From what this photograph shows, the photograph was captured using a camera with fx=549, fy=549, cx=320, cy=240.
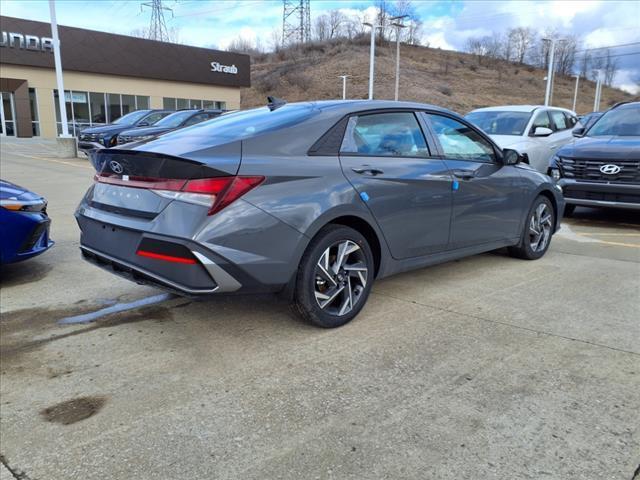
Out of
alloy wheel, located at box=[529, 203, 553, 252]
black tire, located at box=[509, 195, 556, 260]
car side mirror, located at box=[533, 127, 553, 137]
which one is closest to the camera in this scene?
black tire, located at box=[509, 195, 556, 260]

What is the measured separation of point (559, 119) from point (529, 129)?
155 centimetres

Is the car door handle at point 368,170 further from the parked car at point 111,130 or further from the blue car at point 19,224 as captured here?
the parked car at point 111,130

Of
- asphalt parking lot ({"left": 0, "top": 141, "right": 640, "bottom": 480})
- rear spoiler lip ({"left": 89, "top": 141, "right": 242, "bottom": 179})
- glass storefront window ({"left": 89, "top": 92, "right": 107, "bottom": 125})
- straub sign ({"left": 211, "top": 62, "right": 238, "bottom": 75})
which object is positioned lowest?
asphalt parking lot ({"left": 0, "top": 141, "right": 640, "bottom": 480})

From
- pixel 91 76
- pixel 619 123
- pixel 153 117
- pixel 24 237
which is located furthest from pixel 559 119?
pixel 91 76

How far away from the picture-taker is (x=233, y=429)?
107 inches

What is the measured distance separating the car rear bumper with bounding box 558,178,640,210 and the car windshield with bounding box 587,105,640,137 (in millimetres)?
1236

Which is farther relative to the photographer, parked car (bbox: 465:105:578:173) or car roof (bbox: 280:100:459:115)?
parked car (bbox: 465:105:578:173)

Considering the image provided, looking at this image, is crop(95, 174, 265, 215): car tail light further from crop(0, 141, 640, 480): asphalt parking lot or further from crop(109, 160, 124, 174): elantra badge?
crop(0, 141, 640, 480): asphalt parking lot

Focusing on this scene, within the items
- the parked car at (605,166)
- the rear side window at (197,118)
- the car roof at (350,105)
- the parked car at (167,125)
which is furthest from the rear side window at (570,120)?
the rear side window at (197,118)

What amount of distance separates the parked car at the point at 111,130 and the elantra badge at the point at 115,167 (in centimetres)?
1240

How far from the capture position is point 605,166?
8.01 meters

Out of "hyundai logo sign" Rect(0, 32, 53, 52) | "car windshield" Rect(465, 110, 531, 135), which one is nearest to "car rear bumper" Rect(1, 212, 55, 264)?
"car windshield" Rect(465, 110, 531, 135)

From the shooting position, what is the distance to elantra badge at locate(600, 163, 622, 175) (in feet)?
25.9

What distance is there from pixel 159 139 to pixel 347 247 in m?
1.57
